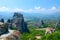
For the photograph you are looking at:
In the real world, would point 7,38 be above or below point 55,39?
above

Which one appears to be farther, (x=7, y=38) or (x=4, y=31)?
(x=4, y=31)

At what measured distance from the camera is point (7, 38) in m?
11.5

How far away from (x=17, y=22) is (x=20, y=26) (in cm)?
110

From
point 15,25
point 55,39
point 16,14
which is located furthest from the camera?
point 16,14

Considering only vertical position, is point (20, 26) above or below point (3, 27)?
below

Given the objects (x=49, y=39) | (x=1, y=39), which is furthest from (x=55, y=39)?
(x=1, y=39)

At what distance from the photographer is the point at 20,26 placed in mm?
41750

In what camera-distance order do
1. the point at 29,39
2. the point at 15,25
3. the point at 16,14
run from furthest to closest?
the point at 16,14 → the point at 15,25 → the point at 29,39

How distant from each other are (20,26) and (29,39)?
→ 48.8 ft

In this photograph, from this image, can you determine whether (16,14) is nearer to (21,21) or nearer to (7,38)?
(21,21)

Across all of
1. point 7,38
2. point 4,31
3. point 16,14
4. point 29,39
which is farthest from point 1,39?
point 16,14

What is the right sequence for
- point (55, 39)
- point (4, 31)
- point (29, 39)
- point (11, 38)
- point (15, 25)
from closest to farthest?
point (11, 38), point (4, 31), point (55, 39), point (29, 39), point (15, 25)

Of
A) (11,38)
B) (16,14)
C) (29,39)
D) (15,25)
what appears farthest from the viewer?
(16,14)

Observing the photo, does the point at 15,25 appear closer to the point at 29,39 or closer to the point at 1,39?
the point at 29,39
